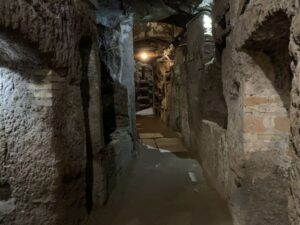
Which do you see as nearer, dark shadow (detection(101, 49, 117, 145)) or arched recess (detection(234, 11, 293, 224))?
arched recess (detection(234, 11, 293, 224))

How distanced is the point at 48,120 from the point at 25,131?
0.61ft

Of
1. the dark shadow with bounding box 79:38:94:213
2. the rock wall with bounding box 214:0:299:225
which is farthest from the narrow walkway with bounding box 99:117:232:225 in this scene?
the rock wall with bounding box 214:0:299:225

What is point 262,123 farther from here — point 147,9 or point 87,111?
point 147,9

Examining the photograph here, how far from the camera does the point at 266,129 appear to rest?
1979 millimetres

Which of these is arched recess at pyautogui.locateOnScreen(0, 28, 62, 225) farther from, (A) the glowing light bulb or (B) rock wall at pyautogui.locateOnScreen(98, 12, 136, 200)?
(A) the glowing light bulb

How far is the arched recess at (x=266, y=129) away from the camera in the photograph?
1.95 m

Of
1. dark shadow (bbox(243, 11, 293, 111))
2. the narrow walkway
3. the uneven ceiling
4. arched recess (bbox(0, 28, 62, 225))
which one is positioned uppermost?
the uneven ceiling

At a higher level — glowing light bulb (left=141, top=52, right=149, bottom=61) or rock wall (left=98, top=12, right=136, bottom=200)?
glowing light bulb (left=141, top=52, right=149, bottom=61)

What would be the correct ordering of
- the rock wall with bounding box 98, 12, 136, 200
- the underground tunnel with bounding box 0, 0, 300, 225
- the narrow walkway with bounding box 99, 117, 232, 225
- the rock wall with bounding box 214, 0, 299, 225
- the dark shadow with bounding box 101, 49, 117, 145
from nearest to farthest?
1. the underground tunnel with bounding box 0, 0, 300, 225
2. the rock wall with bounding box 214, 0, 299, 225
3. the narrow walkway with bounding box 99, 117, 232, 225
4. the rock wall with bounding box 98, 12, 136, 200
5. the dark shadow with bounding box 101, 49, 117, 145

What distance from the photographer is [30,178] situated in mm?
2057

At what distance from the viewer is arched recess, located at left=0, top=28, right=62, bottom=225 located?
78.7 inches

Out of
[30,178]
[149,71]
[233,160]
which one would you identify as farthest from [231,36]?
[149,71]

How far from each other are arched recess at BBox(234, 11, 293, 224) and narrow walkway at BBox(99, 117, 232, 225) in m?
0.60

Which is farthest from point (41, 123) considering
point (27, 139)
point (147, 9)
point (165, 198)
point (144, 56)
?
point (144, 56)
